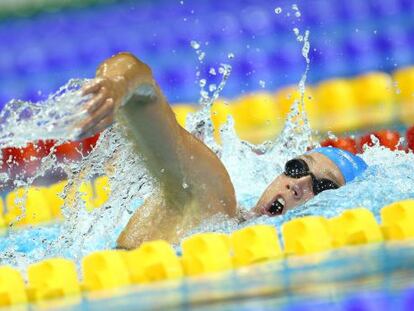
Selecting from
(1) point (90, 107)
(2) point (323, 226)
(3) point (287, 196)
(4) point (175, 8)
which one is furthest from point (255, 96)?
(1) point (90, 107)

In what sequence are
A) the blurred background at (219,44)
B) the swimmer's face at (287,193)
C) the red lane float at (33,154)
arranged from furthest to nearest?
the blurred background at (219,44) < the red lane float at (33,154) < the swimmer's face at (287,193)

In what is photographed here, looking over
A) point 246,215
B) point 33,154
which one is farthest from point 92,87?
point 33,154

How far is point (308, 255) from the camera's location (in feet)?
7.78

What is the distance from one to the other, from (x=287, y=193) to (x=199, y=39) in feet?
11.8

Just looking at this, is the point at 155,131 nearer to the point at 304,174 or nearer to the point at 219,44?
the point at 304,174

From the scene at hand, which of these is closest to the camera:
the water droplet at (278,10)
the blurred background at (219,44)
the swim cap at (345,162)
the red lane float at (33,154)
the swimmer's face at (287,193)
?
the swimmer's face at (287,193)

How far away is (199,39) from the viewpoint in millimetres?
6523

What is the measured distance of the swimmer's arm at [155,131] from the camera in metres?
2.16

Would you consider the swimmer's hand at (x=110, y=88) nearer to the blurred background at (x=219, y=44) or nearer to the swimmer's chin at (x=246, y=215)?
the swimmer's chin at (x=246, y=215)

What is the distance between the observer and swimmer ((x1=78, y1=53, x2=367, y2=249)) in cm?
227

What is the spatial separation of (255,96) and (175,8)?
1.21m

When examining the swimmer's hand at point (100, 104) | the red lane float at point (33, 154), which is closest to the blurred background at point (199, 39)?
the red lane float at point (33, 154)

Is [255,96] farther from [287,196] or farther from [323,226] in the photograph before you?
[323,226]

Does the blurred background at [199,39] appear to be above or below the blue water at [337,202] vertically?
above
